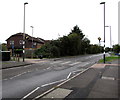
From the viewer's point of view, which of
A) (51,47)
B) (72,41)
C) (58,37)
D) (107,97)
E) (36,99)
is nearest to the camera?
(36,99)

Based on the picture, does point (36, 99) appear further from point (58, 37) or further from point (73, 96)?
point (58, 37)

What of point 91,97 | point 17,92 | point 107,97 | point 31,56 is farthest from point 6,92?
point 31,56

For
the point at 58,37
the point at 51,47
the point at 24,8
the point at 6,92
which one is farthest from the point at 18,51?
the point at 6,92

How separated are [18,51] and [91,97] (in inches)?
1343

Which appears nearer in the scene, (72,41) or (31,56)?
(31,56)

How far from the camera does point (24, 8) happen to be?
21984mm

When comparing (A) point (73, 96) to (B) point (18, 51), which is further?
(B) point (18, 51)

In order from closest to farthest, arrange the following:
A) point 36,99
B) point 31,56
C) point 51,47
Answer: point 36,99 → point 31,56 → point 51,47

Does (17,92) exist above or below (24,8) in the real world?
below

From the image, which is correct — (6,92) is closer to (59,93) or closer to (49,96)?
(49,96)

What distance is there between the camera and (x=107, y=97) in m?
5.76

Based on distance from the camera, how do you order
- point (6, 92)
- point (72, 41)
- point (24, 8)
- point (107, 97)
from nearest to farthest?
point (107, 97)
point (6, 92)
point (24, 8)
point (72, 41)

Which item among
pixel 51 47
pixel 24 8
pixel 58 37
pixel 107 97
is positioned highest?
pixel 24 8

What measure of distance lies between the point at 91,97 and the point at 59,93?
143 centimetres
